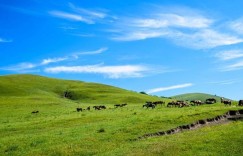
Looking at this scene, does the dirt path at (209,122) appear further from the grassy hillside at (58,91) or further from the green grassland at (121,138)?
the grassy hillside at (58,91)

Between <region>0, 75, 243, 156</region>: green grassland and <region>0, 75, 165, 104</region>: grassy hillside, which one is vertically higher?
<region>0, 75, 165, 104</region>: grassy hillside

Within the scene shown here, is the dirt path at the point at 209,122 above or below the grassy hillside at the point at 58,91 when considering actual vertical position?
below

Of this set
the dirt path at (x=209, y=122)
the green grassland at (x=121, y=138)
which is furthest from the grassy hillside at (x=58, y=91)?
the dirt path at (x=209, y=122)

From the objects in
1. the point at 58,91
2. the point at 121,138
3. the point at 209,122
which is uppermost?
the point at 58,91

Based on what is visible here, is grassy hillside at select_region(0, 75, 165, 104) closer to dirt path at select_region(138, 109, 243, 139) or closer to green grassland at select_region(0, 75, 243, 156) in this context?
green grassland at select_region(0, 75, 243, 156)

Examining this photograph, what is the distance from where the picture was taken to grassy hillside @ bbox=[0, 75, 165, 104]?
4486 inches

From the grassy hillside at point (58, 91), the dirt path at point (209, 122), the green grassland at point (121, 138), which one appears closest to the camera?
the green grassland at point (121, 138)

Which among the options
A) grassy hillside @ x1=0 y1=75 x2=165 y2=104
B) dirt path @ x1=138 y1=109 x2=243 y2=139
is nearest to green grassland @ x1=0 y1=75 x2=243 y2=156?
dirt path @ x1=138 y1=109 x2=243 y2=139

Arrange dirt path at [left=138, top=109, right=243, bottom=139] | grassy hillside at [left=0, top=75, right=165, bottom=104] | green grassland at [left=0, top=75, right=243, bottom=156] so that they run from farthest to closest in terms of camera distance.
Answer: grassy hillside at [left=0, top=75, right=165, bottom=104] < dirt path at [left=138, top=109, right=243, bottom=139] < green grassland at [left=0, top=75, right=243, bottom=156]

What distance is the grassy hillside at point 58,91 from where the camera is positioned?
4486 inches

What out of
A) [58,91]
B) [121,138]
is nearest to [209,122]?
[121,138]

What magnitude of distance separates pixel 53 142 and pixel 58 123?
49.2ft

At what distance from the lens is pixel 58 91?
134 m

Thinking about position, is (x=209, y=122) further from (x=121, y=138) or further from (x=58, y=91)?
(x=58, y=91)
